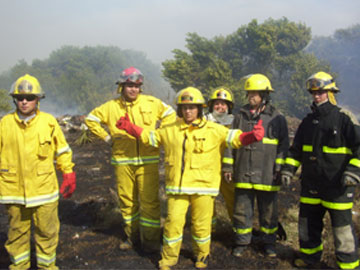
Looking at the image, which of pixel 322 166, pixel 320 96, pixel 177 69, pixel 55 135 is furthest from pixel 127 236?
pixel 177 69

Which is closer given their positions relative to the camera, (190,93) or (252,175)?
(190,93)

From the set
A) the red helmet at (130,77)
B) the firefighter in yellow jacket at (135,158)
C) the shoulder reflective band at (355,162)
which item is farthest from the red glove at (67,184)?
the shoulder reflective band at (355,162)

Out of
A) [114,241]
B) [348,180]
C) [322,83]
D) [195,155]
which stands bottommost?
[114,241]

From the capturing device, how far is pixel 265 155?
3857mm

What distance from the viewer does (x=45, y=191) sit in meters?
3.31

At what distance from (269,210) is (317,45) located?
59.4m

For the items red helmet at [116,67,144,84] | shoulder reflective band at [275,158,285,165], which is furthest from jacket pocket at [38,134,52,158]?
shoulder reflective band at [275,158,285,165]

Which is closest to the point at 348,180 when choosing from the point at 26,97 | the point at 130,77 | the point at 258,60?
the point at 130,77

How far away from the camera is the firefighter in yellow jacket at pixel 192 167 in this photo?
11.3 ft

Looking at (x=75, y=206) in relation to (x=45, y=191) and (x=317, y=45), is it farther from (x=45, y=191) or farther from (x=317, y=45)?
(x=317, y=45)

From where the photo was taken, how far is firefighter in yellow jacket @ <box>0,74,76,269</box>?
3.22 metres

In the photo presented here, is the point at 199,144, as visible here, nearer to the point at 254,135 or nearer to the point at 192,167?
the point at 192,167

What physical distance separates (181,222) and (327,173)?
1.71 meters

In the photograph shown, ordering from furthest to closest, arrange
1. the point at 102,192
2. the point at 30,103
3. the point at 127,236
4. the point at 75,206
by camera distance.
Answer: the point at 102,192
the point at 75,206
the point at 127,236
the point at 30,103
